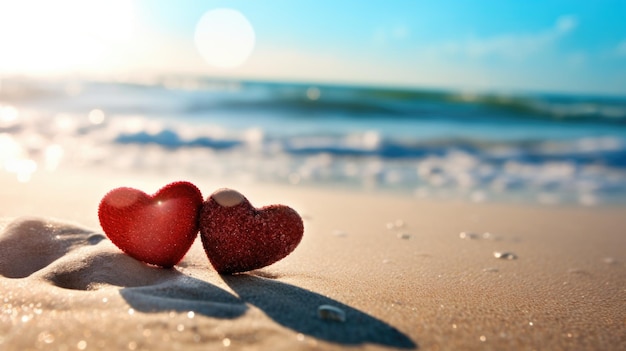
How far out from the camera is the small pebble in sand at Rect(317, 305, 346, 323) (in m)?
1.46

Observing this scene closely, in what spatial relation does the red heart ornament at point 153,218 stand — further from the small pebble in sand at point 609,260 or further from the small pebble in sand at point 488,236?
the small pebble in sand at point 609,260

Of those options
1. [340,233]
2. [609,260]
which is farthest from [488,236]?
[340,233]

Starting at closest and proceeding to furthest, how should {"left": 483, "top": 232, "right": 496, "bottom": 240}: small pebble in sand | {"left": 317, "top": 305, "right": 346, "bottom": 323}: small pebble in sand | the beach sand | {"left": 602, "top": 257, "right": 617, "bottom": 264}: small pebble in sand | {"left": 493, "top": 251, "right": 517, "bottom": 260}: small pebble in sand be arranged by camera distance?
the beach sand → {"left": 317, "top": 305, "right": 346, "bottom": 323}: small pebble in sand → {"left": 493, "top": 251, "right": 517, "bottom": 260}: small pebble in sand → {"left": 602, "top": 257, "right": 617, "bottom": 264}: small pebble in sand → {"left": 483, "top": 232, "right": 496, "bottom": 240}: small pebble in sand

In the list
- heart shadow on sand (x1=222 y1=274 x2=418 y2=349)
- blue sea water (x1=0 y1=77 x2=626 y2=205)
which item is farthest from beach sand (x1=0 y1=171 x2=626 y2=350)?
blue sea water (x1=0 y1=77 x2=626 y2=205)

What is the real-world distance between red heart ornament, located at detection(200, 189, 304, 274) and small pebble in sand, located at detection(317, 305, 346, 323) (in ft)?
1.18

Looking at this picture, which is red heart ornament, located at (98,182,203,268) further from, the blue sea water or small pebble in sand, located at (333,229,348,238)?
the blue sea water

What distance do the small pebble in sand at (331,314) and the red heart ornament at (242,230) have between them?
1.18 ft

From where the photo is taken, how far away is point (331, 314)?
57.7 inches

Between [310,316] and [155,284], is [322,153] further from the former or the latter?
[310,316]

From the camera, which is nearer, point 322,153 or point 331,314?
point 331,314

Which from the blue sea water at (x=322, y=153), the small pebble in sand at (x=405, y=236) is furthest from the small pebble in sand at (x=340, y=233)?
the blue sea water at (x=322, y=153)

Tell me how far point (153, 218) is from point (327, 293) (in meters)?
0.62

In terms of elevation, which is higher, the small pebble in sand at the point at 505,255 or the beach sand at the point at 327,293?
the beach sand at the point at 327,293

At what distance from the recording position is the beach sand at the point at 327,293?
4.38 feet
